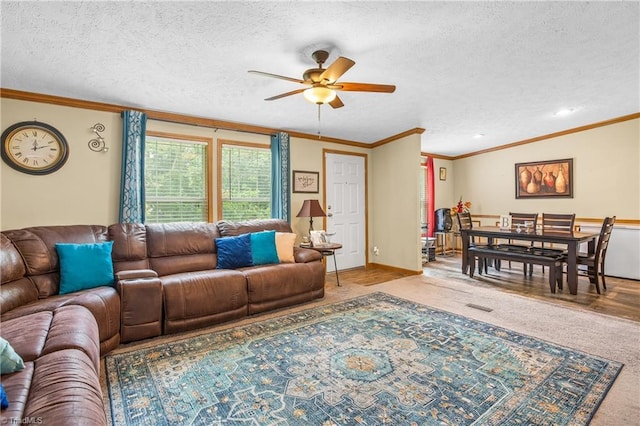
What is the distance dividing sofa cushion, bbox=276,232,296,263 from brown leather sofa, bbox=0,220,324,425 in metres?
0.12

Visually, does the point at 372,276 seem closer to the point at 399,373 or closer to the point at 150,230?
the point at 399,373

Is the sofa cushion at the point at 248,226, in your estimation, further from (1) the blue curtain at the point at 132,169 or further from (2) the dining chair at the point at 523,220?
(2) the dining chair at the point at 523,220

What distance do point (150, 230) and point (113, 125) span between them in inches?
53.0

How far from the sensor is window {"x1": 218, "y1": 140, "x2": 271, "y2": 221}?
4367 mm

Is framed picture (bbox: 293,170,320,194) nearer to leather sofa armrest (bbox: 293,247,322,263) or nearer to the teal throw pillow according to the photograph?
leather sofa armrest (bbox: 293,247,322,263)

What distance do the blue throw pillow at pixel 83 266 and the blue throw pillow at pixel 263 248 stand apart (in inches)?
55.2

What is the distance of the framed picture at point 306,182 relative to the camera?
16.4ft

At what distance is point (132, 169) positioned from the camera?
11.7 feet

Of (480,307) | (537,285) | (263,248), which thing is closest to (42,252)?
(263,248)

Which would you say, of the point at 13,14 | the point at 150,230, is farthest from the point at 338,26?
the point at 150,230

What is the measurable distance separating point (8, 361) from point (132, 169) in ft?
8.67

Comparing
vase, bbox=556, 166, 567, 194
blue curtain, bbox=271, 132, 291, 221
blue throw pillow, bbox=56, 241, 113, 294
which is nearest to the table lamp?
blue curtain, bbox=271, 132, 291, 221

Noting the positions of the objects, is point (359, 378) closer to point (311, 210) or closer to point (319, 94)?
point (319, 94)

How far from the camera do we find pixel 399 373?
210 cm
